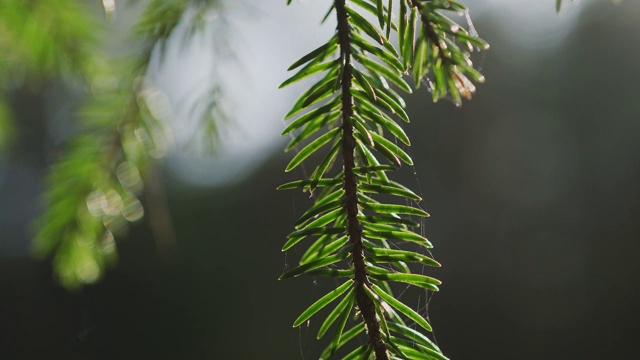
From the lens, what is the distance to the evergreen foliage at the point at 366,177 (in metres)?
0.16

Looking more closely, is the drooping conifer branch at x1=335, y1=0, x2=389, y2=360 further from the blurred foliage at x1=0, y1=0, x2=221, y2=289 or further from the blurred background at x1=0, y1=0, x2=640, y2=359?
the blurred background at x1=0, y1=0, x2=640, y2=359

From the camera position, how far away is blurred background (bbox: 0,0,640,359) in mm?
2559

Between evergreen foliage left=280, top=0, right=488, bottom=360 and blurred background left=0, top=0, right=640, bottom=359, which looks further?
blurred background left=0, top=0, right=640, bottom=359

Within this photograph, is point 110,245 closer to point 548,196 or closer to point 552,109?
point 548,196

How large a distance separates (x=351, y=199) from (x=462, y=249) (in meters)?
2.87

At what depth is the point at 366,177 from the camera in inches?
7.0

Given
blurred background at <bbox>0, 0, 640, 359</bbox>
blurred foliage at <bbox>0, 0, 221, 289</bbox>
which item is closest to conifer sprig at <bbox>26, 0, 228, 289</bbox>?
blurred foliage at <bbox>0, 0, 221, 289</bbox>

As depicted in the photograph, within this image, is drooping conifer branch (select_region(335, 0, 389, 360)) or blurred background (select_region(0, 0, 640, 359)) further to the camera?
blurred background (select_region(0, 0, 640, 359))

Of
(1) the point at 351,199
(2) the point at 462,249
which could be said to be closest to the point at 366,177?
(1) the point at 351,199

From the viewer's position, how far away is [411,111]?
9.58 ft

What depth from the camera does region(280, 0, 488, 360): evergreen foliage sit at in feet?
0.52

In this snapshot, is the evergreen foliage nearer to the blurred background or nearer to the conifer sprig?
the conifer sprig

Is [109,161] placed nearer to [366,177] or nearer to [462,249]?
[366,177]

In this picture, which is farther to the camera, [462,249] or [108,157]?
[462,249]
